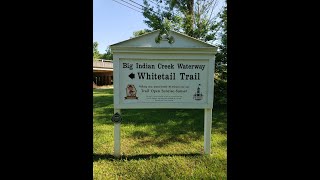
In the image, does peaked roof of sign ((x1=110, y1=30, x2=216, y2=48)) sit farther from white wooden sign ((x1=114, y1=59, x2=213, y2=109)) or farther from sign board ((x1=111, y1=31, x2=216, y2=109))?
white wooden sign ((x1=114, y1=59, x2=213, y2=109))

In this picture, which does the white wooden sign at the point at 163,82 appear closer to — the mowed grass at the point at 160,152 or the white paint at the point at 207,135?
the white paint at the point at 207,135

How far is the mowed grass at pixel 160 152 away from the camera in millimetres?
3027

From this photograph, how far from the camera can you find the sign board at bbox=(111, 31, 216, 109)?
3607 millimetres

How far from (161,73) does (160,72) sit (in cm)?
2

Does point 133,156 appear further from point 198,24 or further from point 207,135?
point 198,24

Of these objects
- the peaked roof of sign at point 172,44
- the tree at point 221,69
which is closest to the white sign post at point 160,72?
the peaked roof of sign at point 172,44

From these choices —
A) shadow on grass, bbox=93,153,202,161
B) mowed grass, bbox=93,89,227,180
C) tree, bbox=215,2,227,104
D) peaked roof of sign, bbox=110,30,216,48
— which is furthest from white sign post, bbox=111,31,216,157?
tree, bbox=215,2,227,104

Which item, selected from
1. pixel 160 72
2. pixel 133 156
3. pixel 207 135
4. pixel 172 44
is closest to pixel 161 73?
pixel 160 72

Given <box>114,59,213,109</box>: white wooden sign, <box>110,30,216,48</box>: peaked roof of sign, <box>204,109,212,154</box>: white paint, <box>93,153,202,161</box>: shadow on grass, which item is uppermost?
<box>110,30,216,48</box>: peaked roof of sign
